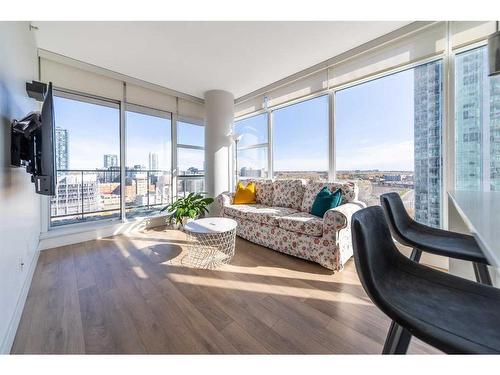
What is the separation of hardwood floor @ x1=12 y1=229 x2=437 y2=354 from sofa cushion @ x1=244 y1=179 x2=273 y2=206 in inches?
45.0

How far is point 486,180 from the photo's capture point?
193 centimetres

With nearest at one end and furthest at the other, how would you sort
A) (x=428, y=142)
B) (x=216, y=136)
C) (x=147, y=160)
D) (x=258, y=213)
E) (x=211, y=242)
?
1. (x=428, y=142)
2. (x=211, y=242)
3. (x=258, y=213)
4. (x=147, y=160)
5. (x=216, y=136)

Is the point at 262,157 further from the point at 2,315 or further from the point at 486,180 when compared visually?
the point at 2,315

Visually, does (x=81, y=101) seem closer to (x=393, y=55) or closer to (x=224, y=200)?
(x=224, y=200)

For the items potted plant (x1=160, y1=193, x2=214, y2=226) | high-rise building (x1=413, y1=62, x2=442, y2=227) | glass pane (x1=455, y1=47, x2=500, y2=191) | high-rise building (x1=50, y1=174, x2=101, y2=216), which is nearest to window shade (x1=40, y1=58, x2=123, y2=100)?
high-rise building (x1=50, y1=174, x2=101, y2=216)

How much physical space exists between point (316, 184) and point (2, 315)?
296 centimetres

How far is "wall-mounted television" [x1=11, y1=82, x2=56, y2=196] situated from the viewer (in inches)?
53.2

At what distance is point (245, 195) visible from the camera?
11.2ft

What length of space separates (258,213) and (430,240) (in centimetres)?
185

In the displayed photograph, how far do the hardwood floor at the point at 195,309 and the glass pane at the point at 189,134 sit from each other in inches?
99.5

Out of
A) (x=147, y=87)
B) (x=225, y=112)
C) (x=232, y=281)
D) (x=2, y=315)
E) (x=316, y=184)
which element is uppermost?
(x=147, y=87)

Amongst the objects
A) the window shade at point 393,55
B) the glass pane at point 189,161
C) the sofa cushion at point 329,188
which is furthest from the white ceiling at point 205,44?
the sofa cushion at point 329,188

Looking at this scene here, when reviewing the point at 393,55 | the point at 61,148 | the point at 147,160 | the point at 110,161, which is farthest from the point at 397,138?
the point at 61,148

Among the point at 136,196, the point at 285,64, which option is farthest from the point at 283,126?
the point at 136,196
